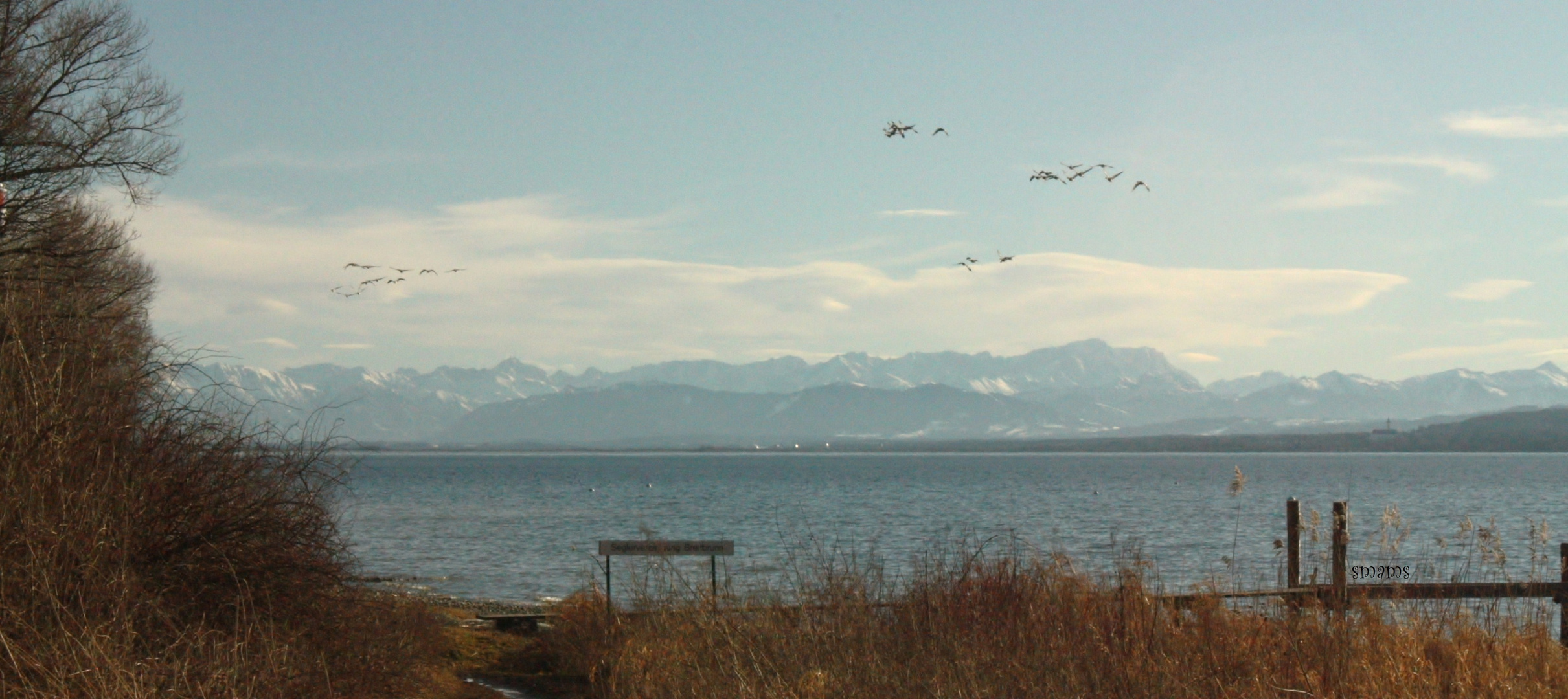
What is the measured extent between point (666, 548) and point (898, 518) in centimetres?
4788

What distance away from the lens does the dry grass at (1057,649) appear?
31.8 ft

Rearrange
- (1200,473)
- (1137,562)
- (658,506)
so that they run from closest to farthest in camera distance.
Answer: (1137,562)
(658,506)
(1200,473)

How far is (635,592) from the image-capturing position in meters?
15.1

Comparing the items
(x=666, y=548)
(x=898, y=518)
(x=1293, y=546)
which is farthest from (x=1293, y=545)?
(x=898, y=518)

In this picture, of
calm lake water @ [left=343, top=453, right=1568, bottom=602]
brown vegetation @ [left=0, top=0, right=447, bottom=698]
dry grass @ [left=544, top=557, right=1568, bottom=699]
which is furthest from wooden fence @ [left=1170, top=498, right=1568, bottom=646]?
brown vegetation @ [left=0, top=0, right=447, bottom=698]

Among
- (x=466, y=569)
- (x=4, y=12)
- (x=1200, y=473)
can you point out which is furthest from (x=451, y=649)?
(x=1200, y=473)

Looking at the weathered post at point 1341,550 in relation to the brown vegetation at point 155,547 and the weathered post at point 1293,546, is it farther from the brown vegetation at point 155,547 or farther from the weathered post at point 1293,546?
the brown vegetation at point 155,547

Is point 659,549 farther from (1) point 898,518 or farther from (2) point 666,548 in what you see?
(1) point 898,518

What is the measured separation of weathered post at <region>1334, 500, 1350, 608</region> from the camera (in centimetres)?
1377

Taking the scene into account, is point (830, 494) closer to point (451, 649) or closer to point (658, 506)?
point (658, 506)

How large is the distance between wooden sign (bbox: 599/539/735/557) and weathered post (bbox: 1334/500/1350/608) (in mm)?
6862

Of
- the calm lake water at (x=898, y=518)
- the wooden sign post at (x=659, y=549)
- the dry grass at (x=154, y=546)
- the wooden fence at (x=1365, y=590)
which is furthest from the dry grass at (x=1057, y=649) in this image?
the dry grass at (x=154, y=546)

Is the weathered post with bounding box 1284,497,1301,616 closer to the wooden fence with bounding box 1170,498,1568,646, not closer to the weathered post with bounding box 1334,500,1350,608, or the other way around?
the wooden fence with bounding box 1170,498,1568,646

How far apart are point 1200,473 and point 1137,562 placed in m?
166
